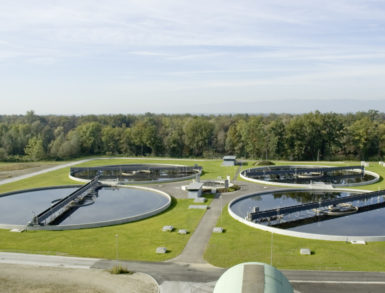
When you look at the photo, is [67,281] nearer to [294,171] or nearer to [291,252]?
[291,252]

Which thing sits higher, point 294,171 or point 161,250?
point 294,171

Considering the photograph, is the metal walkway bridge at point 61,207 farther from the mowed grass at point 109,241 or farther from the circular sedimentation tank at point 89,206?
the mowed grass at point 109,241

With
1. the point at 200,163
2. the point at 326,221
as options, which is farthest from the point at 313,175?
the point at 326,221

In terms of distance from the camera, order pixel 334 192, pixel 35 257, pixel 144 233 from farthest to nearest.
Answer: pixel 334 192
pixel 144 233
pixel 35 257

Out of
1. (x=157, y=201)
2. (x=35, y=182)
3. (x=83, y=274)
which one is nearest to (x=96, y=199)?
(x=157, y=201)

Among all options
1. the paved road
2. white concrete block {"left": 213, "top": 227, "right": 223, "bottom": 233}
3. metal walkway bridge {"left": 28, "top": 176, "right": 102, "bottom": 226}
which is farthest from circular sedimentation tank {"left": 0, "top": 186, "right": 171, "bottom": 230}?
white concrete block {"left": 213, "top": 227, "right": 223, "bottom": 233}

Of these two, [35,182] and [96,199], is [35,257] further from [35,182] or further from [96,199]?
[35,182]

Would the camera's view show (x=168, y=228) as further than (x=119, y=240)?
Yes
